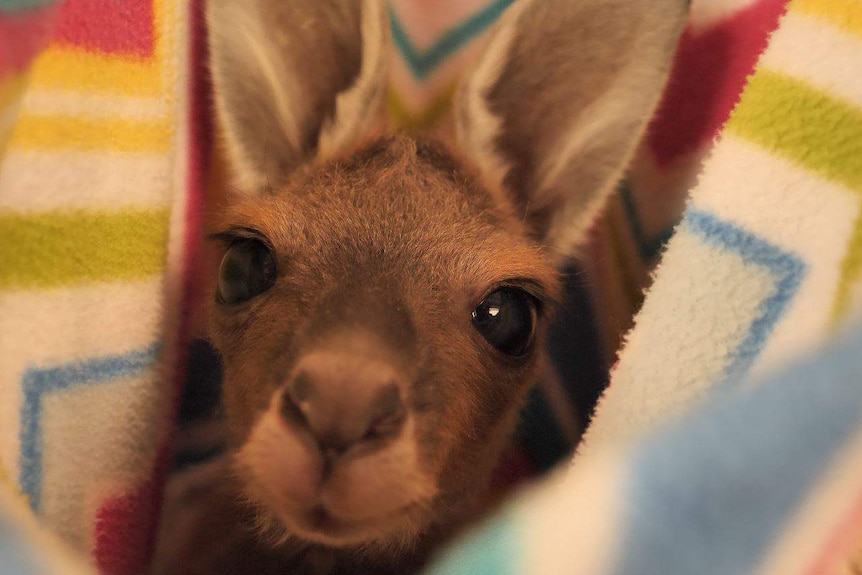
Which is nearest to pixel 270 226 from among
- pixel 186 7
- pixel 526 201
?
pixel 186 7

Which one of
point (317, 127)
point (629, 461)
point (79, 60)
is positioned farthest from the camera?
point (317, 127)

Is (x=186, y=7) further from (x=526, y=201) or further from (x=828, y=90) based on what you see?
(x=828, y=90)

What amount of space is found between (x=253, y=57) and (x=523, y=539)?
1.19m

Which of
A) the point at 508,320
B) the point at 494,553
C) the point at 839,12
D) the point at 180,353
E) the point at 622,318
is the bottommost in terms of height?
the point at 180,353

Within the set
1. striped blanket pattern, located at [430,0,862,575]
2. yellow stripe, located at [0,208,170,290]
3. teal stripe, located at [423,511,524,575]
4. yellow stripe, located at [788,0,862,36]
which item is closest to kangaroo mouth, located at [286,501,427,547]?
striped blanket pattern, located at [430,0,862,575]

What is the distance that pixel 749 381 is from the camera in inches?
22.1

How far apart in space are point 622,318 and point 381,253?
2.23 feet

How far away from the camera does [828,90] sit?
0.87 metres

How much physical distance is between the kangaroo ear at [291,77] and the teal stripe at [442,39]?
0.43 metres

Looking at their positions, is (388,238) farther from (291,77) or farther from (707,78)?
(707,78)

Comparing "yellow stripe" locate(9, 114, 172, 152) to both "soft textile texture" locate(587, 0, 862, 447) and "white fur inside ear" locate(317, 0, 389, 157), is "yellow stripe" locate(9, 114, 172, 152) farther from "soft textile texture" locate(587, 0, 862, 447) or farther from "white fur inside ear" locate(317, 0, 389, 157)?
"soft textile texture" locate(587, 0, 862, 447)

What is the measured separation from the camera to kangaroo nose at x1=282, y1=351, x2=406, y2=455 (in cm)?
84

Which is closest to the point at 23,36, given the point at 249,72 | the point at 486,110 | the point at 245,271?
the point at 245,271

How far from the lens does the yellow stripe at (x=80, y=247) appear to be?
3.31ft
